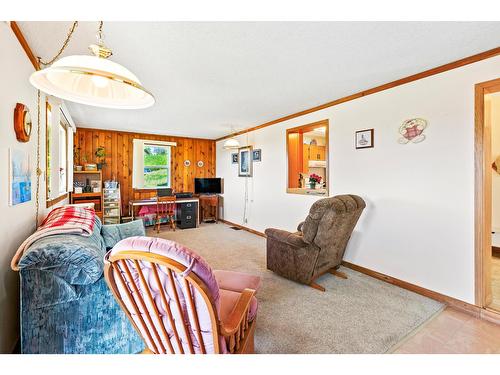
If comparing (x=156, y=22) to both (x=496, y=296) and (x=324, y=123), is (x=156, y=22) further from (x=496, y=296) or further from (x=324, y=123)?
(x=496, y=296)

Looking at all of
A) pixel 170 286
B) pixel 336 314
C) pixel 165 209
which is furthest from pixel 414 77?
pixel 165 209

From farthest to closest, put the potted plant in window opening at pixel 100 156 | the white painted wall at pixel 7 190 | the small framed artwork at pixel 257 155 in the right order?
the potted plant in window opening at pixel 100 156, the small framed artwork at pixel 257 155, the white painted wall at pixel 7 190

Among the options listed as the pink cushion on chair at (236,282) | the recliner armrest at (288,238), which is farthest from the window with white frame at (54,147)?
the recliner armrest at (288,238)

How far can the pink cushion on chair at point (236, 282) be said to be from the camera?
1.53m

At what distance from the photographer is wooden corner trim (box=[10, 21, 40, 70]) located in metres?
1.58

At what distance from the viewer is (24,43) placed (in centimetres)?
177

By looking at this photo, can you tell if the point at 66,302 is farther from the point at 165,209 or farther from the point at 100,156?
the point at 100,156

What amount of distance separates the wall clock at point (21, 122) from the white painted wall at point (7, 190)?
36 millimetres

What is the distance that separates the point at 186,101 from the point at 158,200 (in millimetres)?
2707

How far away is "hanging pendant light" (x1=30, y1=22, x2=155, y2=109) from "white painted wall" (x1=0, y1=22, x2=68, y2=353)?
2.16 ft

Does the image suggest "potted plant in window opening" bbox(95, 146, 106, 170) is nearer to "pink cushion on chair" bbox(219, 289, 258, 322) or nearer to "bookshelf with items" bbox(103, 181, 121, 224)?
"bookshelf with items" bbox(103, 181, 121, 224)

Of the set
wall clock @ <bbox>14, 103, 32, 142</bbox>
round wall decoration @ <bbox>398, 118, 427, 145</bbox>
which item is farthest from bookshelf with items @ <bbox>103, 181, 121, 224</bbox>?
round wall decoration @ <bbox>398, 118, 427, 145</bbox>

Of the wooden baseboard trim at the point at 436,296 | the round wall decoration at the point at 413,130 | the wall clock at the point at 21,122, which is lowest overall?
the wooden baseboard trim at the point at 436,296

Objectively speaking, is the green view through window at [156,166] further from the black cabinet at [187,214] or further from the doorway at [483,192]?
the doorway at [483,192]
